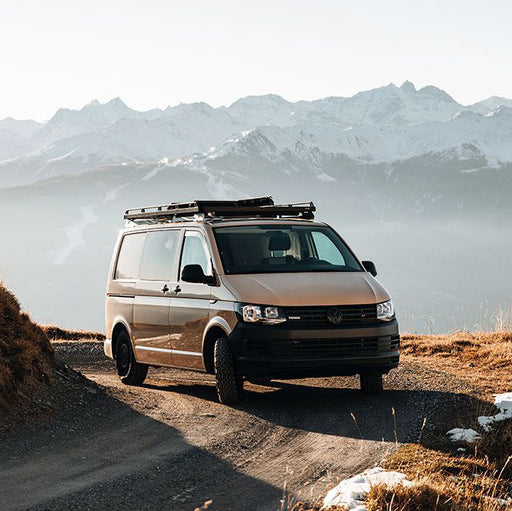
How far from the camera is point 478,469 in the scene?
294 inches

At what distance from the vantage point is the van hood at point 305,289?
32.8 feet

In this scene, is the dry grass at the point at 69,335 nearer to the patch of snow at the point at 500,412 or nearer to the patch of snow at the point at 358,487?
the patch of snow at the point at 500,412

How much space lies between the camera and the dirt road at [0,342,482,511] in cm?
683

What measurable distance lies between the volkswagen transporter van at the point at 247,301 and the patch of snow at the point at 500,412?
129cm

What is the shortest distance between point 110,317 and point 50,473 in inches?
246

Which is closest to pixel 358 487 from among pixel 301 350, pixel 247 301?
pixel 301 350

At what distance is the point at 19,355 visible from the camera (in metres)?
10.6

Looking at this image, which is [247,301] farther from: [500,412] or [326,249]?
[500,412]

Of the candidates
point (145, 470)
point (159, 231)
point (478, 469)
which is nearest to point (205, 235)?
point (159, 231)

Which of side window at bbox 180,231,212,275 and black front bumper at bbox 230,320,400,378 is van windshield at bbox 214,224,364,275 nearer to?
side window at bbox 180,231,212,275

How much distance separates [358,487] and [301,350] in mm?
3323

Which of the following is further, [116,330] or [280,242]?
[116,330]

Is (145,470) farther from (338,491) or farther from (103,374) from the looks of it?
(103,374)

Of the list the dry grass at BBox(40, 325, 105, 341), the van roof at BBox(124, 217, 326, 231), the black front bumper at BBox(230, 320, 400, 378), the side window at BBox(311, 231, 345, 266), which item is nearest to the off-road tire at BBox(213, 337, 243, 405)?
the black front bumper at BBox(230, 320, 400, 378)
